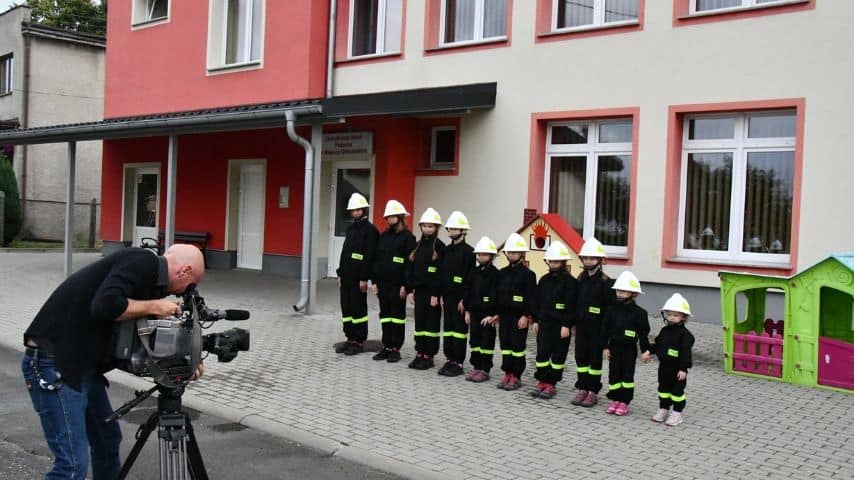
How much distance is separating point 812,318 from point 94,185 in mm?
28747

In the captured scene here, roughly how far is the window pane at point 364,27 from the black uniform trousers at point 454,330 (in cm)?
878

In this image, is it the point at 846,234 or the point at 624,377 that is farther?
the point at 846,234

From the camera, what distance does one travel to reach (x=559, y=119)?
41.9ft

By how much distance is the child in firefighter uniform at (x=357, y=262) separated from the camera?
29.6 ft

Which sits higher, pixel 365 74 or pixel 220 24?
pixel 220 24

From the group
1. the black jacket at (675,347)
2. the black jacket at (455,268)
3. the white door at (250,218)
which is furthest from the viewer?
the white door at (250,218)

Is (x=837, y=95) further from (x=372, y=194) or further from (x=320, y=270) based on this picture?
(x=320, y=270)

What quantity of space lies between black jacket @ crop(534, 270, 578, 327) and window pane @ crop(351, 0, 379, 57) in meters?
9.59

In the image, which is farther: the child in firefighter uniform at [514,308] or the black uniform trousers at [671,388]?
the child in firefighter uniform at [514,308]

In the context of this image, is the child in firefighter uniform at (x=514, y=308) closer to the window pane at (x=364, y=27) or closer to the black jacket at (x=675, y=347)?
the black jacket at (x=675, y=347)

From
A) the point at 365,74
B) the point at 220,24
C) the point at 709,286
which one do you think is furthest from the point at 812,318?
the point at 220,24

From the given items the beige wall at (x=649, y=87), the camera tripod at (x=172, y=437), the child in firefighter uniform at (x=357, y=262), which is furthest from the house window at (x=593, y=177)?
the camera tripod at (x=172, y=437)

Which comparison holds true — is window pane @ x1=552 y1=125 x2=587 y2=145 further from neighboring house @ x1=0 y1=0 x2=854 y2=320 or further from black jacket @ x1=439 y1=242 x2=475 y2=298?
black jacket @ x1=439 y1=242 x2=475 y2=298

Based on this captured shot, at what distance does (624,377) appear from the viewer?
22.8ft
